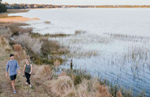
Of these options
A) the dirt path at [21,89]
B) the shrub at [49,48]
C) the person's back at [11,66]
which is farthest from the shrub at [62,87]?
the shrub at [49,48]

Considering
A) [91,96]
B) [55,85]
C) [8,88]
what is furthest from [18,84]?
[91,96]

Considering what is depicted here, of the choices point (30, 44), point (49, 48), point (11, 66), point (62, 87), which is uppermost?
point (11, 66)

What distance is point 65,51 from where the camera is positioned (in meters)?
22.1

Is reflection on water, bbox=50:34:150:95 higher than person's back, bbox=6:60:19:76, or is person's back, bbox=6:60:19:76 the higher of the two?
person's back, bbox=6:60:19:76

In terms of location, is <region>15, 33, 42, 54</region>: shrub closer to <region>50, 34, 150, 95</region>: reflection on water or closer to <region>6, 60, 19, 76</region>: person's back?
<region>50, 34, 150, 95</region>: reflection on water

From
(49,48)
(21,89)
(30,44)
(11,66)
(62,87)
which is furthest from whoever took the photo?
(49,48)

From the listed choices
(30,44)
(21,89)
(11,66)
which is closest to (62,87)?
(21,89)

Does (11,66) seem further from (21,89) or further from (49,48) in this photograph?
(49,48)

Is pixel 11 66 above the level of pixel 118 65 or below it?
above

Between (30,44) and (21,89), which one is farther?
(30,44)

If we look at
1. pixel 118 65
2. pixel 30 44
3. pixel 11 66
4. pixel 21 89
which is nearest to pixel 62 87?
pixel 21 89

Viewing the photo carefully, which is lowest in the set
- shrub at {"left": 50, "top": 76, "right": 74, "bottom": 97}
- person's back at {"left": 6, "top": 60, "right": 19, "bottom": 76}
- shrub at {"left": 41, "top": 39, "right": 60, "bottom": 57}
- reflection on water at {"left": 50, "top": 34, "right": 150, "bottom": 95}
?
reflection on water at {"left": 50, "top": 34, "right": 150, "bottom": 95}

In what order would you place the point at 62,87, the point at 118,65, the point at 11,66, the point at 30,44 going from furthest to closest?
the point at 30,44 < the point at 118,65 < the point at 62,87 < the point at 11,66

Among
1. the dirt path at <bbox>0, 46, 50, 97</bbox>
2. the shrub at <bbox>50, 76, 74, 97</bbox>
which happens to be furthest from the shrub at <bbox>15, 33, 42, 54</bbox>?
the shrub at <bbox>50, 76, 74, 97</bbox>
